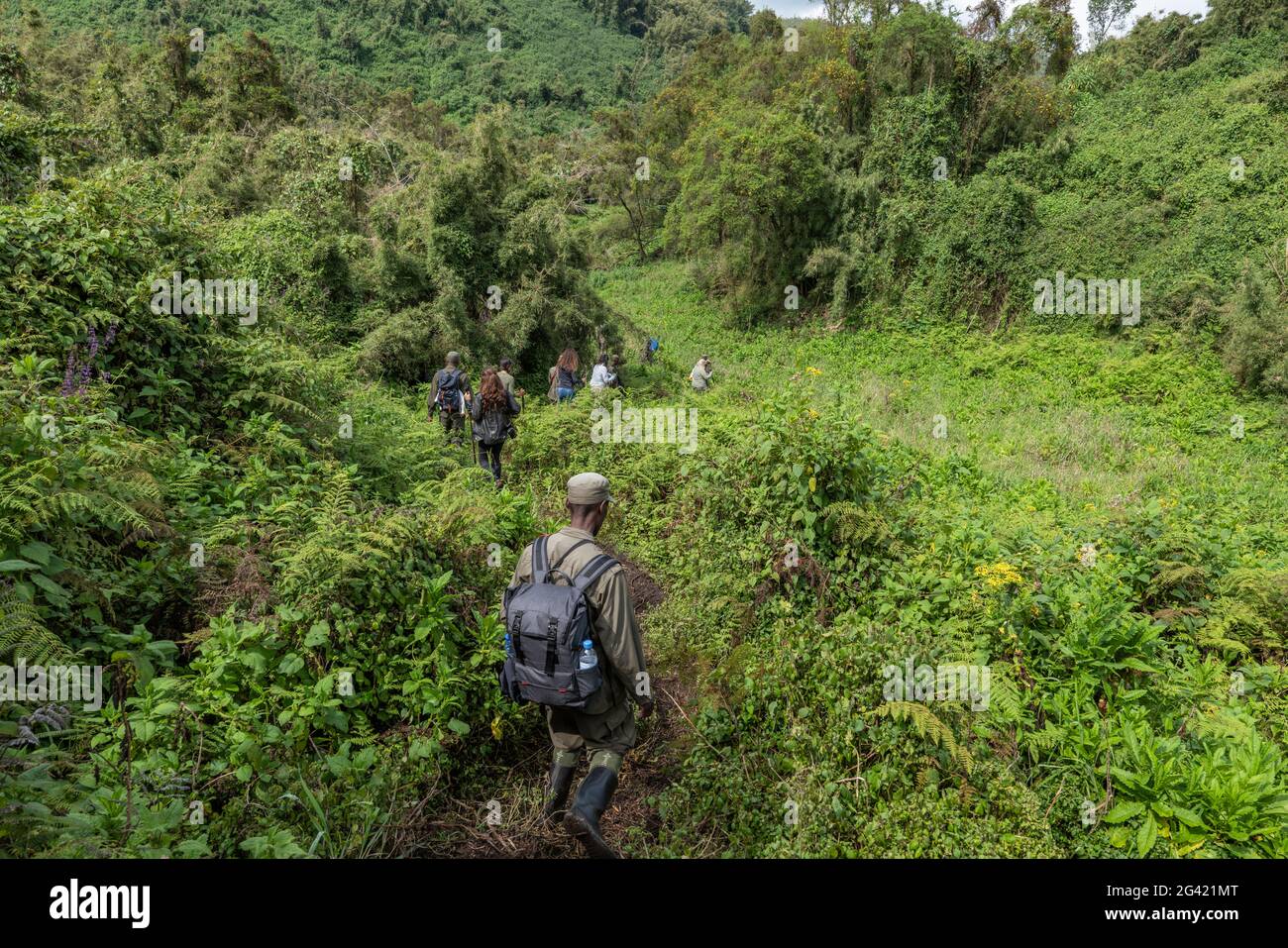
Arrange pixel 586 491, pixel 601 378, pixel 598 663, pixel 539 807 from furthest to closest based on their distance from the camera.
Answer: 1. pixel 601 378
2. pixel 539 807
3. pixel 586 491
4. pixel 598 663

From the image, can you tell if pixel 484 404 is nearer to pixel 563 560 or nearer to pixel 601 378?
pixel 601 378

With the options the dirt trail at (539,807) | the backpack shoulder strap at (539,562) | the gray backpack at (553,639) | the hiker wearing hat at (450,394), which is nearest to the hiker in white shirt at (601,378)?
the hiker wearing hat at (450,394)

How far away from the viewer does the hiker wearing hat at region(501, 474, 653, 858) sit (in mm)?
3432

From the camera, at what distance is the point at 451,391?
9242mm

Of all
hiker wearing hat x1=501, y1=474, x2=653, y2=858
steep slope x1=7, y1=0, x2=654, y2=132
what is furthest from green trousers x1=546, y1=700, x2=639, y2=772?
steep slope x1=7, y1=0, x2=654, y2=132

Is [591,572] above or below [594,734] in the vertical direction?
above

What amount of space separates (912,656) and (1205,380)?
1488cm

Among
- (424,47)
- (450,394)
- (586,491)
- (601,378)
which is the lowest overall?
(586,491)

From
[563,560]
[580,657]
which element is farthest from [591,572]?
[580,657]

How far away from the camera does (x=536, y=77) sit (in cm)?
5738

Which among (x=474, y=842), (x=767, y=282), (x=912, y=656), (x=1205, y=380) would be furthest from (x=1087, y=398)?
(x=474, y=842)

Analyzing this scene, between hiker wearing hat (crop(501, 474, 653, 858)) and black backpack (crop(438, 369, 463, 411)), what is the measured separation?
599 cm

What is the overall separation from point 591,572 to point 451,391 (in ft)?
21.1

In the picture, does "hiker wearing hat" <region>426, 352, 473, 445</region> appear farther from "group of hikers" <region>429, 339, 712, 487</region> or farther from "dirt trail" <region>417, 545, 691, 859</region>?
"dirt trail" <region>417, 545, 691, 859</region>
